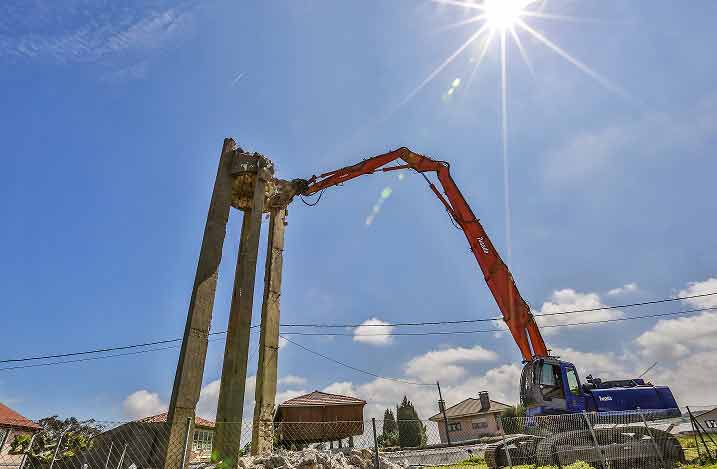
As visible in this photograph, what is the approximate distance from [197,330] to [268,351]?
329 centimetres

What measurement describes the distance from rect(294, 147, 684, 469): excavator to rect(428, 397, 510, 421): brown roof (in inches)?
1292

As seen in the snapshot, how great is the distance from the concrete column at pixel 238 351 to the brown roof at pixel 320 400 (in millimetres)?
17571

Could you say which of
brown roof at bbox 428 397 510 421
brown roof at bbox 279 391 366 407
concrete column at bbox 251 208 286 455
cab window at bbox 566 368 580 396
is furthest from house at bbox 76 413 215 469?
brown roof at bbox 428 397 510 421

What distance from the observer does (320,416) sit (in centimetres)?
2347

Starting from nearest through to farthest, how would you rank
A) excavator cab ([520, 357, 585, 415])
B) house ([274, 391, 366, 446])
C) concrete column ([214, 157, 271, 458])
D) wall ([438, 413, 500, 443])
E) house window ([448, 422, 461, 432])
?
concrete column ([214, 157, 271, 458])
excavator cab ([520, 357, 585, 415])
house ([274, 391, 366, 446])
wall ([438, 413, 500, 443])
house window ([448, 422, 461, 432])

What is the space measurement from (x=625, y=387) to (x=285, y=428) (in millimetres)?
17672

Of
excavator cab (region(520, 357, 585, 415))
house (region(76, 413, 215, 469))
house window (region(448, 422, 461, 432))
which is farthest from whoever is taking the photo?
house window (region(448, 422, 461, 432))

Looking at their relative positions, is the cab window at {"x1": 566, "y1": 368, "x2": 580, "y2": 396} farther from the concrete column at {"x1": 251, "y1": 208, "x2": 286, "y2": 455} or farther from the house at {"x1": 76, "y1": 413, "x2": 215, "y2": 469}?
the house at {"x1": 76, "y1": 413, "x2": 215, "y2": 469}

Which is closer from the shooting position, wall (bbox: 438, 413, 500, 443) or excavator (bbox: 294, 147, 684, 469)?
excavator (bbox: 294, 147, 684, 469)

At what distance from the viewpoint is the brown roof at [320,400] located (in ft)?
78.1

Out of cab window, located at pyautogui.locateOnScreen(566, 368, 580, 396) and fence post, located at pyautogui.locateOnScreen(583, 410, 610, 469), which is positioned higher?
cab window, located at pyautogui.locateOnScreen(566, 368, 580, 396)

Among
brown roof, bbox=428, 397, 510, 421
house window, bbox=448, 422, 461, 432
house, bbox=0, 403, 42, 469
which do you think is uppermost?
brown roof, bbox=428, 397, 510, 421

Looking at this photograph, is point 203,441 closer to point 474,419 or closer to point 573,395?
point 573,395

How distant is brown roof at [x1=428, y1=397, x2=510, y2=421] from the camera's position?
139ft
